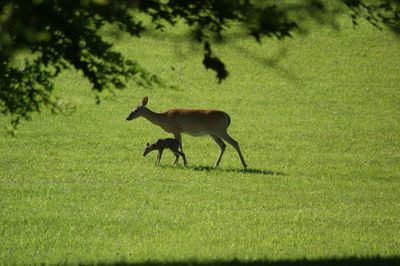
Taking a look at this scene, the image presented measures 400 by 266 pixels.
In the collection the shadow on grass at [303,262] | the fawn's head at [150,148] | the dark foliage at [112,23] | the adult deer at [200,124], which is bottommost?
the fawn's head at [150,148]

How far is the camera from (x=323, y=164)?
741 inches

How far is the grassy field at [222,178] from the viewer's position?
10.7 metres

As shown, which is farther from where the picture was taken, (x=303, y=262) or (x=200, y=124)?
(x=200, y=124)

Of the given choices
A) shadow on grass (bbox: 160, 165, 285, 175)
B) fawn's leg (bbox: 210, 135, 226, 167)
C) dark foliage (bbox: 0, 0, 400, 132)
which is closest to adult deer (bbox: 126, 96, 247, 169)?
fawn's leg (bbox: 210, 135, 226, 167)

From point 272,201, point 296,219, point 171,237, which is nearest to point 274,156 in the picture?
point 272,201

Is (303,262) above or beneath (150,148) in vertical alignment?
above

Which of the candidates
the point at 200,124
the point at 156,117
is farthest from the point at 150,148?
the point at 200,124

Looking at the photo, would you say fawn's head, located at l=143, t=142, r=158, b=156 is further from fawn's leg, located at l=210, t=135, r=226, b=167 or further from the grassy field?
fawn's leg, located at l=210, t=135, r=226, b=167

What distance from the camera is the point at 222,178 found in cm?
1612

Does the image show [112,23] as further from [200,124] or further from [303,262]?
[200,124]

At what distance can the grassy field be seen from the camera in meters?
10.7

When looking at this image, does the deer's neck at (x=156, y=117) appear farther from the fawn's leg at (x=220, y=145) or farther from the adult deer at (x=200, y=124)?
the fawn's leg at (x=220, y=145)

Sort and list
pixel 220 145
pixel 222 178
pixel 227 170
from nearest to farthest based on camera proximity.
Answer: pixel 222 178 → pixel 227 170 → pixel 220 145

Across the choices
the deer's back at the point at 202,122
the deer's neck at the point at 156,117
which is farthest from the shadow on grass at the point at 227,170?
the deer's neck at the point at 156,117
